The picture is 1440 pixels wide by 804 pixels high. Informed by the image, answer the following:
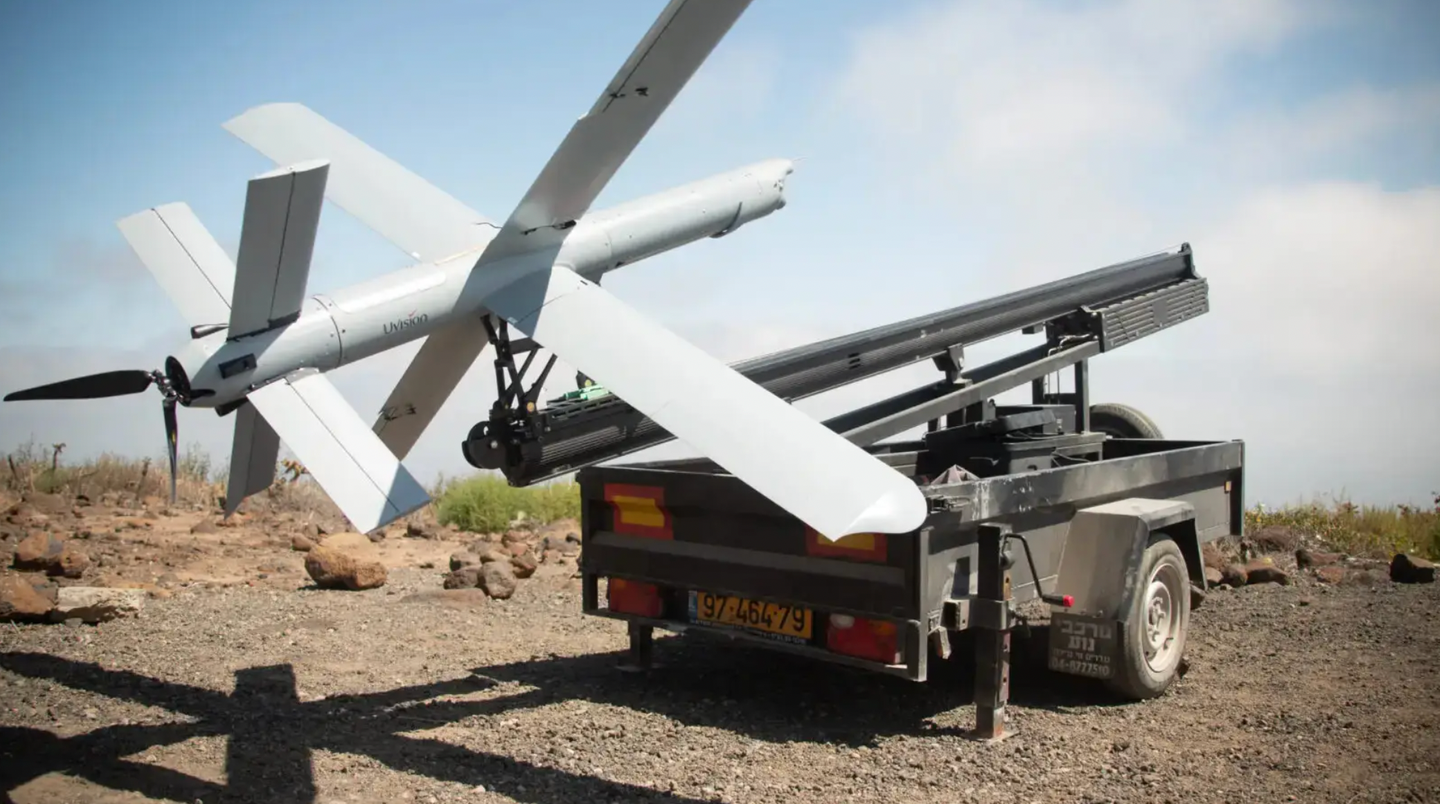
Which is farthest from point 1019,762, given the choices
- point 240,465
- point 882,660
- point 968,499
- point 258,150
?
point 258,150

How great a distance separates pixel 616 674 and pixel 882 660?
2.25 m

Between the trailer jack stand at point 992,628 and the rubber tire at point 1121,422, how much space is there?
4.68m

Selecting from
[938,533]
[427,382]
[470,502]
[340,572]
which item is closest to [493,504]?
[470,502]

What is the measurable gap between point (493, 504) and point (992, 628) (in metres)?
10.0

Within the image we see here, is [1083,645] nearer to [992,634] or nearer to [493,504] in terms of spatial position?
[992,634]

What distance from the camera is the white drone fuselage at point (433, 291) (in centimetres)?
562

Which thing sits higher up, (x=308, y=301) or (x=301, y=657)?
(x=308, y=301)

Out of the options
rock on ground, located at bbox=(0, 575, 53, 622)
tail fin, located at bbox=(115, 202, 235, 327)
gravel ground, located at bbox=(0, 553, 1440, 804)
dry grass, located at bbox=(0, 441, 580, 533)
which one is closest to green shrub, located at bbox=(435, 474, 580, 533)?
dry grass, located at bbox=(0, 441, 580, 533)

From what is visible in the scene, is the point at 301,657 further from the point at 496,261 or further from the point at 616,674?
the point at 496,261

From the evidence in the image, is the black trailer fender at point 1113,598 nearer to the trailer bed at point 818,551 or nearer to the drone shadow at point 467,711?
the trailer bed at point 818,551

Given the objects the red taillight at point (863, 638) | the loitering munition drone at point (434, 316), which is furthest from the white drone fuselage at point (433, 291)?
the red taillight at point (863, 638)

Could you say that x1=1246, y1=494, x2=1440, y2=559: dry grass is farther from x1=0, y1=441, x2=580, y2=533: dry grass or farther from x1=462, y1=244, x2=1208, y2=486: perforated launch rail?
x1=0, y1=441, x2=580, y2=533: dry grass

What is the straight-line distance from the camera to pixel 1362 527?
13.7 metres

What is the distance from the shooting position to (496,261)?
6.65 m
